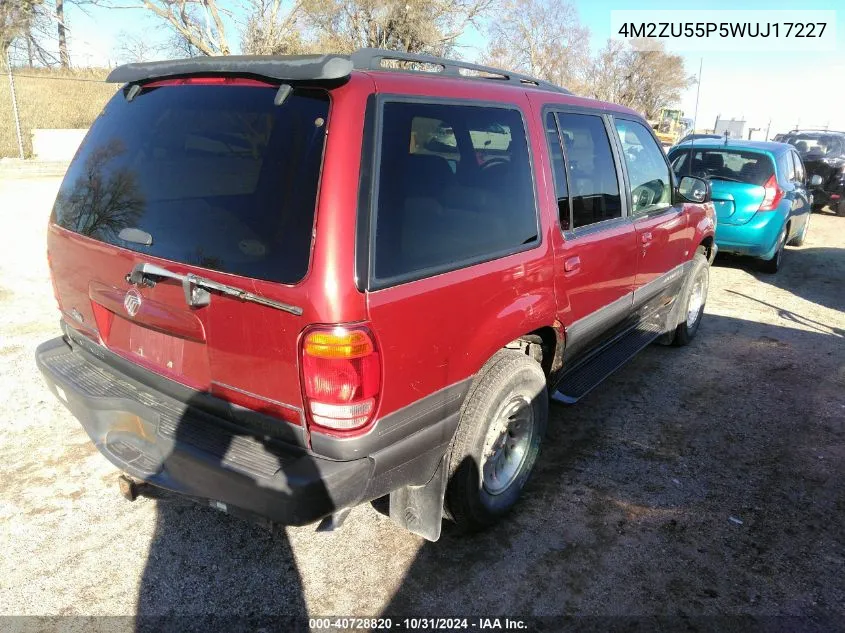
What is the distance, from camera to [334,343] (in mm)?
1894

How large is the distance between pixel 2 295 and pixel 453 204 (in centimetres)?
547

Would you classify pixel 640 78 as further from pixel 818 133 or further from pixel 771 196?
pixel 771 196

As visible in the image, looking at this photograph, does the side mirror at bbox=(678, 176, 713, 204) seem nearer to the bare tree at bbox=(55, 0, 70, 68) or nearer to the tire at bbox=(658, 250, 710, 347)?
the tire at bbox=(658, 250, 710, 347)

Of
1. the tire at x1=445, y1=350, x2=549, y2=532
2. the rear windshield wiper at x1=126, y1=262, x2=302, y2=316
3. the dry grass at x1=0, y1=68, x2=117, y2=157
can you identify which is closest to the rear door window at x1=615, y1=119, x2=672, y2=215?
the tire at x1=445, y1=350, x2=549, y2=532

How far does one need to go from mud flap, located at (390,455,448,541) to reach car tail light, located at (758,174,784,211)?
6.93m

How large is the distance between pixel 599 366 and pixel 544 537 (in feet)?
4.30

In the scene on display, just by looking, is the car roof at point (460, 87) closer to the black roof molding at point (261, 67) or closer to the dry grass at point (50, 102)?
the black roof molding at point (261, 67)

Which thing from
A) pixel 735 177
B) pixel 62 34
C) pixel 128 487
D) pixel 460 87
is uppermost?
pixel 62 34

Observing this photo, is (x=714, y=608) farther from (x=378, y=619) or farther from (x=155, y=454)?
(x=155, y=454)

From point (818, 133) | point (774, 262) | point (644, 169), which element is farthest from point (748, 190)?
point (818, 133)

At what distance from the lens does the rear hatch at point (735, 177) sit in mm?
7629

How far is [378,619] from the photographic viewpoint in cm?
238

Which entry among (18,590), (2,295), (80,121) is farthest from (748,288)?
(80,121)

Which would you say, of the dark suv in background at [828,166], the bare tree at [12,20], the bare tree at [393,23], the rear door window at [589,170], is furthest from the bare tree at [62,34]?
the dark suv in background at [828,166]
